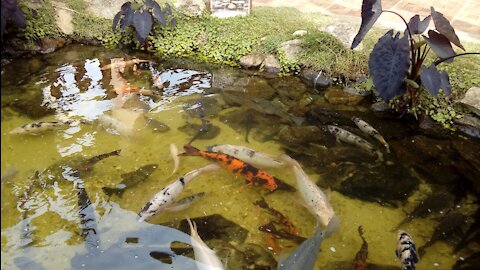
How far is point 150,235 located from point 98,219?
520 millimetres

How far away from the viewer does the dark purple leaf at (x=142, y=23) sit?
5.90 m

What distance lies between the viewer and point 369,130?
464 cm

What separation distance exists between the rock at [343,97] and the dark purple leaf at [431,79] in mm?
Result: 1193

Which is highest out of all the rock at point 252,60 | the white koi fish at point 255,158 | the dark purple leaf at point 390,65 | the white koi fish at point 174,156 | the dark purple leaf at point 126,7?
the dark purple leaf at point 126,7

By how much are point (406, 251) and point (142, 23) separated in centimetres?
458

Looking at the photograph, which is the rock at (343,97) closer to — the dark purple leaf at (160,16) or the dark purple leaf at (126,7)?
the dark purple leaf at (160,16)

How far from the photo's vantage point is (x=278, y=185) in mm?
4023

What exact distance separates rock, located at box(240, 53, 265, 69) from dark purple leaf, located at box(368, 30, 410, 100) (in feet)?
7.26

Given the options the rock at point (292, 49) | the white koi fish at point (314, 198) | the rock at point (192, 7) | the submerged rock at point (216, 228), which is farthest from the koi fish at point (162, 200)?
the rock at point (192, 7)

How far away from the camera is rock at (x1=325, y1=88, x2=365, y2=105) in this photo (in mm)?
5359

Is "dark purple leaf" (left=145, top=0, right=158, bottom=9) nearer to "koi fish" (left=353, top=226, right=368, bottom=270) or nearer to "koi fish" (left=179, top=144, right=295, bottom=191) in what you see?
"koi fish" (left=179, top=144, right=295, bottom=191)

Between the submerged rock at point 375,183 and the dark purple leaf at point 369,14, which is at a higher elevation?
the dark purple leaf at point 369,14

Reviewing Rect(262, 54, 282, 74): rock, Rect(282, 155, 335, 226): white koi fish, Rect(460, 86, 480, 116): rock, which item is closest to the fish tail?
Rect(282, 155, 335, 226): white koi fish

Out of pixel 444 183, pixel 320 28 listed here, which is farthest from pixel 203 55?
pixel 444 183
